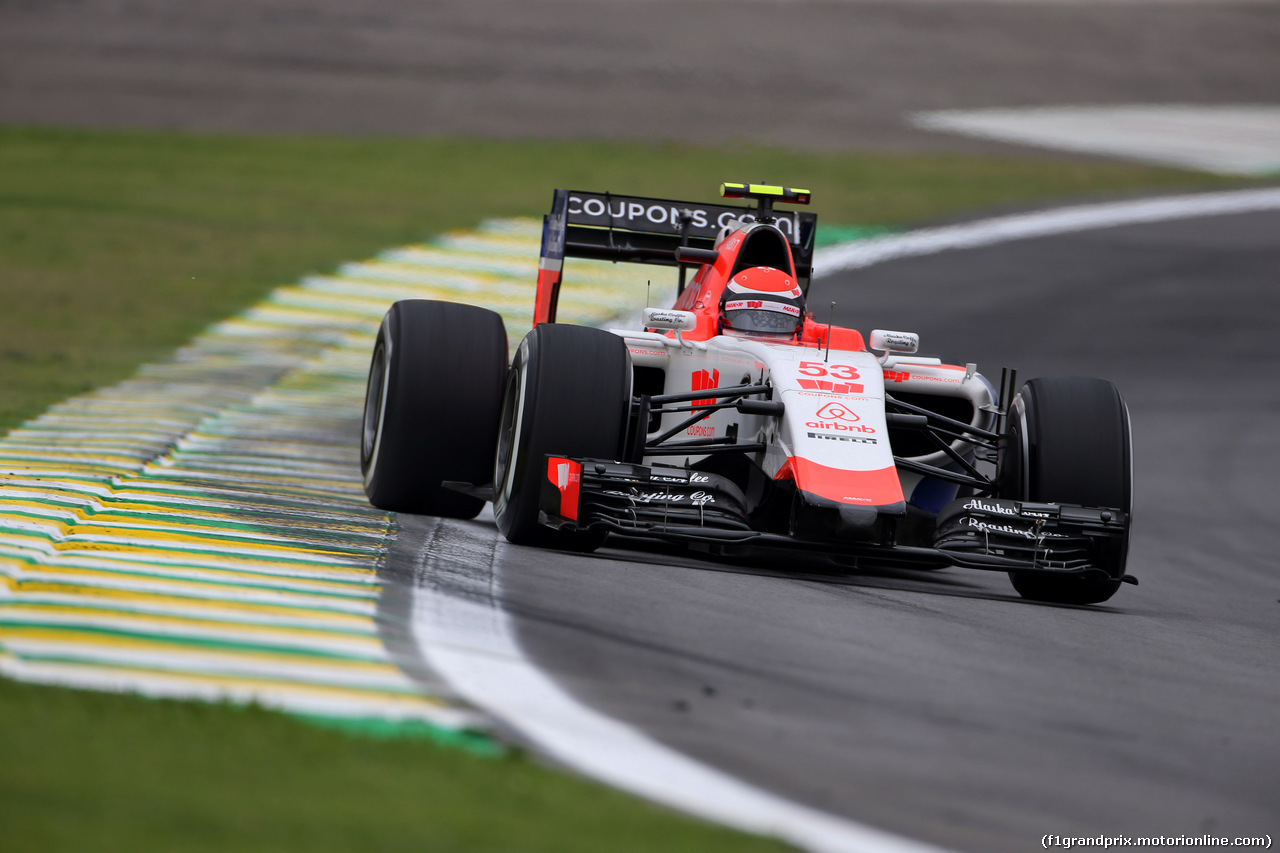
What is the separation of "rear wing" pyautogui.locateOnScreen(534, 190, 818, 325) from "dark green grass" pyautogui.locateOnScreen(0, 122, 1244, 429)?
4.74 metres

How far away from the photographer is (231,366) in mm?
14969

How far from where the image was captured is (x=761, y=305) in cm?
898

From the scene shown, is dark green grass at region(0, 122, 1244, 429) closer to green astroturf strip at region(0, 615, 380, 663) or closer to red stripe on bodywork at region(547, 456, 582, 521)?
red stripe on bodywork at region(547, 456, 582, 521)

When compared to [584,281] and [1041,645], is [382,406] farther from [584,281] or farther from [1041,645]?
[584,281]

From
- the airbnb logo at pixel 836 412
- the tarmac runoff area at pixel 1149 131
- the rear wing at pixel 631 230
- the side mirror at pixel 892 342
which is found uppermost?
the tarmac runoff area at pixel 1149 131

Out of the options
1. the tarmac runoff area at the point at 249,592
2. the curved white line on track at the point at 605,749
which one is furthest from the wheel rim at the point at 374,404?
the curved white line on track at the point at 605,749

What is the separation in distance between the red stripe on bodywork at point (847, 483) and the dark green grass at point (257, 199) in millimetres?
7752

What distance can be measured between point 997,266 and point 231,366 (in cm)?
1108

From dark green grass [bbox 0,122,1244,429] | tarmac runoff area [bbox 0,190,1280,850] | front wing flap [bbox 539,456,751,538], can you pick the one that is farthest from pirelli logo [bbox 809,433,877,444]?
dark green grass [bbox 0,122,1244,429]

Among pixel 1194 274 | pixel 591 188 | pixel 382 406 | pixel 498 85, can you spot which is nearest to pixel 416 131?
pixel 498 85

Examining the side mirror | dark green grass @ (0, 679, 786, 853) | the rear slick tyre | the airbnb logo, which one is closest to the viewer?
dark green grass @ (0, 679, 786, 853)

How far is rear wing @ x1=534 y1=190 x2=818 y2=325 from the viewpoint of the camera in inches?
410

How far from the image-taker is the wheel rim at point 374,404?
29.4 ft

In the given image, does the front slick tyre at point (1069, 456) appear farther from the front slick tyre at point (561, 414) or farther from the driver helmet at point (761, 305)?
the front slick tyre at point (561, 414)
